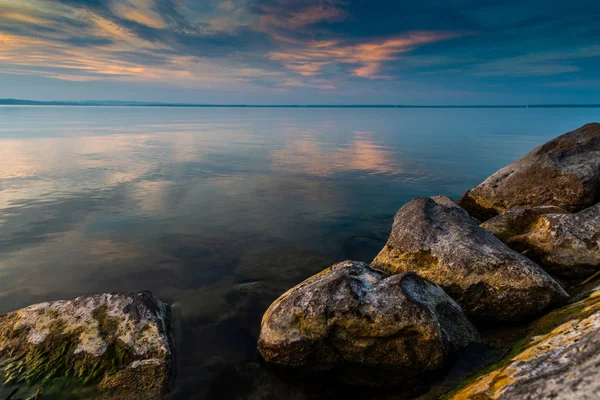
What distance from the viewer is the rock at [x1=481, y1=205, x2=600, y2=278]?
33.2 ft

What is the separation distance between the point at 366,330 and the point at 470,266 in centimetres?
361

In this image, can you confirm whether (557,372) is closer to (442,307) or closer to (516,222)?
(442,307)

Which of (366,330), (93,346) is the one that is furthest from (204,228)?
(366,330)

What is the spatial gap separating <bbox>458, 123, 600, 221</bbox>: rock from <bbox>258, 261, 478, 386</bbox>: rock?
9.34 m

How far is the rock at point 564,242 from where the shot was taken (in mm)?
10117

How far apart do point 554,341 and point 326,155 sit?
34.8m

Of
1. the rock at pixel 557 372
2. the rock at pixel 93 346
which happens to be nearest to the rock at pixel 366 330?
the rock at pixel 557 372

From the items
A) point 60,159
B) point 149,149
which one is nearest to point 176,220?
point 60,159

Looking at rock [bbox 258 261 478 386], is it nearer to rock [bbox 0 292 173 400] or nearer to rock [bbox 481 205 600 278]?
rock [bbox 0 292 173 400]

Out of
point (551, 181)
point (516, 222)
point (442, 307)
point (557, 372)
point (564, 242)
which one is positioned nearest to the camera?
point (557, 372)

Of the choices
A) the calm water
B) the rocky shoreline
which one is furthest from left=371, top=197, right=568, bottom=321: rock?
the calm water

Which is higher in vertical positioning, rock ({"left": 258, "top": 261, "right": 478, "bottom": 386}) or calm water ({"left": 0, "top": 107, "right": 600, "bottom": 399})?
rock ({"left": 258, "top": 261, "right": 478, "bottom": 386})

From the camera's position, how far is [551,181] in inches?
568

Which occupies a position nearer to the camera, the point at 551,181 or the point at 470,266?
the point at 470,266
